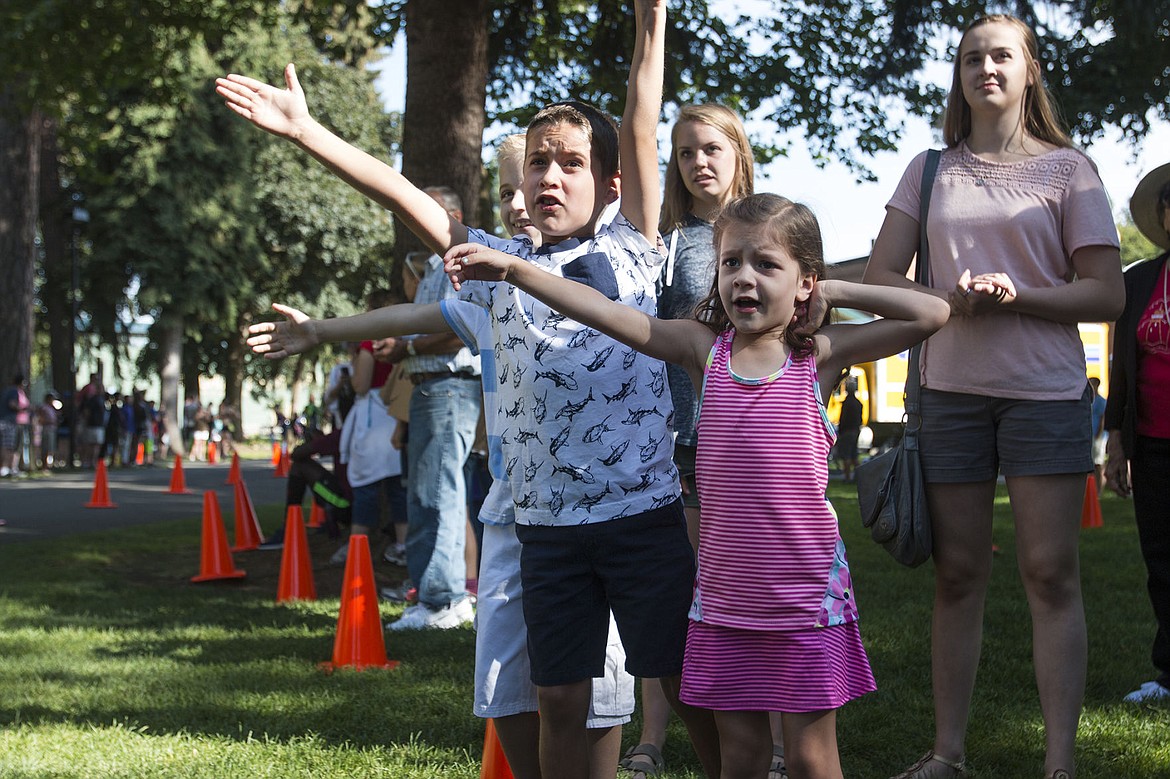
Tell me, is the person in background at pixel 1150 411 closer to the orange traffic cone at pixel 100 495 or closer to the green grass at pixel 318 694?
the green grass at pixel 318 694

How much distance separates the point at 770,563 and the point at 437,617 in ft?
13.7

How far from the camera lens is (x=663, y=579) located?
2.90 meters

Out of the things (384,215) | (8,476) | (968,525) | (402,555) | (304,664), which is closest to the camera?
(968,525)

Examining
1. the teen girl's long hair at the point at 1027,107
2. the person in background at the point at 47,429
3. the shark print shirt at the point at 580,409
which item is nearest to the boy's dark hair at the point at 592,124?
the shark print shirt at the point at 580,409

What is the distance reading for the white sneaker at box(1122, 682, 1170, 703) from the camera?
15.7 ft

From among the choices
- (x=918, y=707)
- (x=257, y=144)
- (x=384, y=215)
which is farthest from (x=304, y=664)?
(x=384, y=215)

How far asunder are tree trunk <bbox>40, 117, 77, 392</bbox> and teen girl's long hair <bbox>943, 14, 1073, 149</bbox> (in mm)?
31214

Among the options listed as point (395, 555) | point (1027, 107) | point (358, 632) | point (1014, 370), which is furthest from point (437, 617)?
point (1027, 107)

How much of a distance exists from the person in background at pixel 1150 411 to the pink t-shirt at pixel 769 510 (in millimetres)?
2598

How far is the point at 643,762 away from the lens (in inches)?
154

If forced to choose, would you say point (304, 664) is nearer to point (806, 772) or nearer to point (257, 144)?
point (806, 772)

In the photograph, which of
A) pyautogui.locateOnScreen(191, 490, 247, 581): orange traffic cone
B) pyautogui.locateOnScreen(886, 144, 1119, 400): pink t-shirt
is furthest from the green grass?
pyautogui.locateOnScreen(886, 144, 1119, 400): pink t-shirt

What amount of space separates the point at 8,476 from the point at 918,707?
2277cm

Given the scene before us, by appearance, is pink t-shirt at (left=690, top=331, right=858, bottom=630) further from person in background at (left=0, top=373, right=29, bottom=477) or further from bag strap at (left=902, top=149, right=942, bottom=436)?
person in background at (left=0, top=373, right=29, bottom=477)
